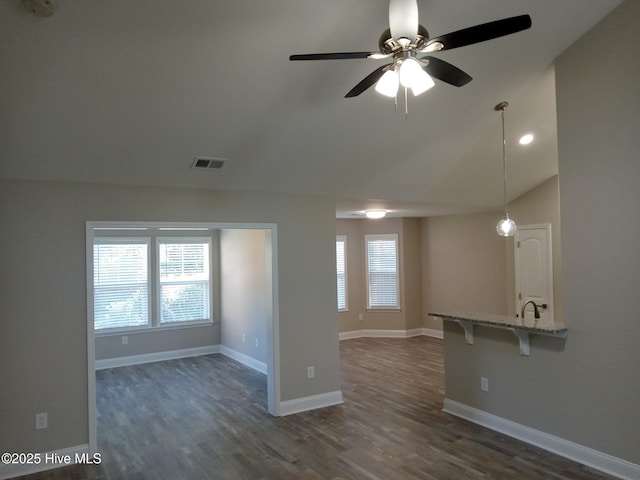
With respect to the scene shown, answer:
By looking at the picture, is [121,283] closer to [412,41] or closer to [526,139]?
[526,139]

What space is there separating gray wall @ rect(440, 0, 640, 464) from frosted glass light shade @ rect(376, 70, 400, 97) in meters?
2.20

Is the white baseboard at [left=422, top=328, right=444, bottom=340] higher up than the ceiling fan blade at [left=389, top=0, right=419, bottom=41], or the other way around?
the ceiling fan blade at [left=389, top=0, right=419, bottom=41]

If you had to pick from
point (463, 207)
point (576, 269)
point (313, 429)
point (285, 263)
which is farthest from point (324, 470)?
point (463, 207)

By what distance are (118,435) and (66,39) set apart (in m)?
3.73

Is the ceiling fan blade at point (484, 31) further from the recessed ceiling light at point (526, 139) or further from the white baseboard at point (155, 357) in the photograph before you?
the white baseboard at point (155, 357)

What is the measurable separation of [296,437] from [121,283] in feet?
14.6

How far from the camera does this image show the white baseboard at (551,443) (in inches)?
131

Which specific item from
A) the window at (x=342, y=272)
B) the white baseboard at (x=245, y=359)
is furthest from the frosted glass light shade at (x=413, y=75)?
the window at (x=342, y=272)

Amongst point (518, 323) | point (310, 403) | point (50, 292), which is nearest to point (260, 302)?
point (310, 403)

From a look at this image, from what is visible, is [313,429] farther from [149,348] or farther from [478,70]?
[149,348]

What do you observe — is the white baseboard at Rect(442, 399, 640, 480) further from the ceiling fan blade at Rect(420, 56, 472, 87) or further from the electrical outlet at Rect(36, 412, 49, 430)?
the electrical outlet at Rect(36, 412, 49, 430)

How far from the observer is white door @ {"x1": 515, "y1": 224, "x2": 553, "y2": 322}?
6703mm

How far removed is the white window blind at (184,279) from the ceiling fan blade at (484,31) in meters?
6.49

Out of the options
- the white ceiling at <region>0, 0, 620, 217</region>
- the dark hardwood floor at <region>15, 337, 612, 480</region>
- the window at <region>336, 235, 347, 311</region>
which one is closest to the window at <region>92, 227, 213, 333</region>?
the dark hardwood floor at <region>15, 337, 612, 480</region>
